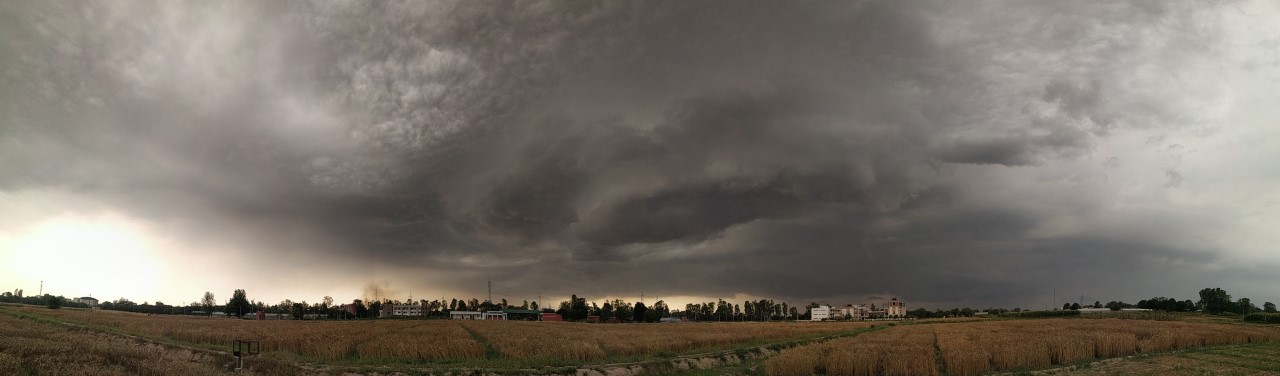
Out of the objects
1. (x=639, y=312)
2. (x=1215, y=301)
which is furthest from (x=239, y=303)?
(x=1215, y=301)

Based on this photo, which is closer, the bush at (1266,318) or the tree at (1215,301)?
the bush at (1266,318)

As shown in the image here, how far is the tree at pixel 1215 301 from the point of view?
162 m

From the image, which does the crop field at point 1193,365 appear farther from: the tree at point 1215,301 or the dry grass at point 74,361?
the tree at point 1215,301

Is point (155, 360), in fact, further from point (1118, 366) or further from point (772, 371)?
point (1118, 366)

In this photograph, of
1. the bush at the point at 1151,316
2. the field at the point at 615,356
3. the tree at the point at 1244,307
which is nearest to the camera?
the field at the point at 615,356

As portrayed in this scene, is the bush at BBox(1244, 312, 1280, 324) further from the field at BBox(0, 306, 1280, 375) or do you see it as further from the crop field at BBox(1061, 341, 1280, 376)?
the crop field at BBox(1061, 341, 1280, 376)

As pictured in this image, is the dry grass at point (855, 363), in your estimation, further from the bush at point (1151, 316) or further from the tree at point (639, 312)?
the tree at point (639, 312)

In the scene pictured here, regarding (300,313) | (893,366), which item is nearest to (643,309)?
(300,313)

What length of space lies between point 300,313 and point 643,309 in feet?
309

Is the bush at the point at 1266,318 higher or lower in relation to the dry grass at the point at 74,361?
lower

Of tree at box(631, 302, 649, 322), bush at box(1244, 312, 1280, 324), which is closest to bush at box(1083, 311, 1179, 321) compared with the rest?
bush at box(1244, 312, 1280, 324)

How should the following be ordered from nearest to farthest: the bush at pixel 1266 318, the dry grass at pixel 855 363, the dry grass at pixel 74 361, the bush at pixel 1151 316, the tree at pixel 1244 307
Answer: the dry grass at pixel 74 361, the dry grass at pixel 855 363, the bush at pixel 1266 318, the bush at pixel 1151 316, the tree at pixel 1244 307

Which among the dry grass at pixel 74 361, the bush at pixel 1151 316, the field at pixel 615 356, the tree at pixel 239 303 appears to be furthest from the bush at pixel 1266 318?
the tree at pixel 239 303

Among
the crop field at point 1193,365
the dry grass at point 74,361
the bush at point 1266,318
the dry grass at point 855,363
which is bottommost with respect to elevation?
the bush at point 1266,318
